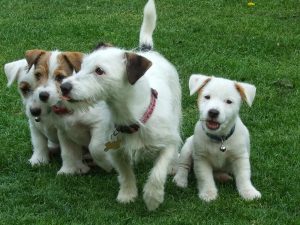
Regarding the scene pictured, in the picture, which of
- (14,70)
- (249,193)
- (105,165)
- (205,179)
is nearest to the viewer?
(249,193)

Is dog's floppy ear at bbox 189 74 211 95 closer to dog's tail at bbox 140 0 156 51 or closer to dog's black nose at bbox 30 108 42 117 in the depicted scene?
dog's tail at bbox 140 0 156 51

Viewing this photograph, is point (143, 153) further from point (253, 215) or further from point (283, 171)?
point (283, 171)

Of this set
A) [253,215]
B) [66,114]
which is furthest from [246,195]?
[66,114]

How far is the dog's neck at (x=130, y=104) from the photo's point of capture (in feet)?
19.9

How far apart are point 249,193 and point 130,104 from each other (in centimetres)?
148

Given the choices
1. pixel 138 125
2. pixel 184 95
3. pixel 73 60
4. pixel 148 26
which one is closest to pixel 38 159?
pixel 73 60

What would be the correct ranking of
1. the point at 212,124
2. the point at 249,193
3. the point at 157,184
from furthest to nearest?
1. the point at 249,193
2. the point at 212,124
3. the point at 157,184

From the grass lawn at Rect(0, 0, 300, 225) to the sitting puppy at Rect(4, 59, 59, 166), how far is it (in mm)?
200

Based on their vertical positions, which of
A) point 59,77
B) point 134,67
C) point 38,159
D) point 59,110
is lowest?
point 38,159

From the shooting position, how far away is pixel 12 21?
1489cm

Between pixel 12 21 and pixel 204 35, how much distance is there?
14.4 feet

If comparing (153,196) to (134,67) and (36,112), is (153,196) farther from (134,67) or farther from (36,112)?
(36,112)

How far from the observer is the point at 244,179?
663 centimetres

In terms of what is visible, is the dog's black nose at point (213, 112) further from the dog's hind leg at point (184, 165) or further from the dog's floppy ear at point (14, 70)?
the dog's floppy ear at point (14, 70)
